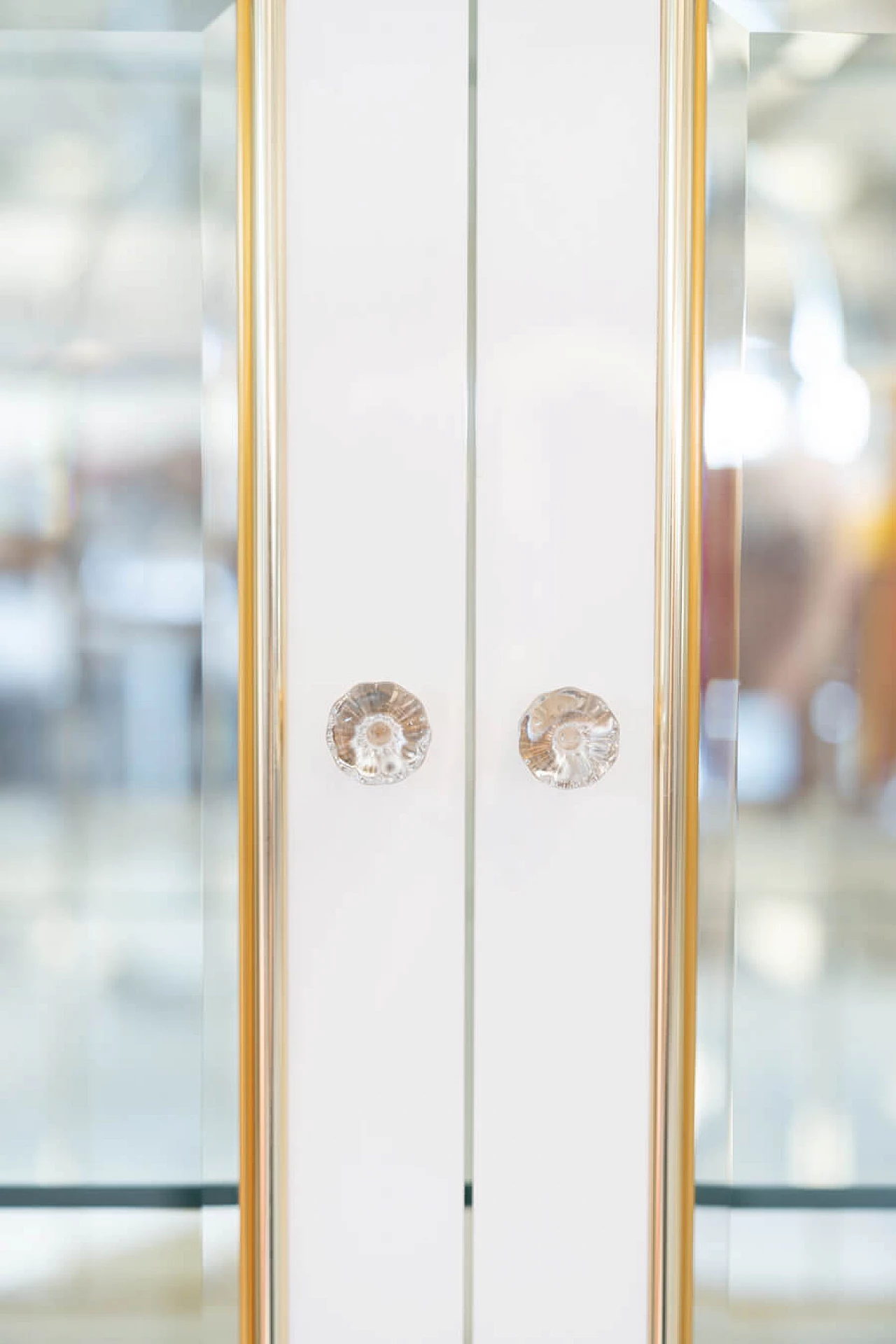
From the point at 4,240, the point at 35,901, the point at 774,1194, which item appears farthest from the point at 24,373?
the point at 774,1194

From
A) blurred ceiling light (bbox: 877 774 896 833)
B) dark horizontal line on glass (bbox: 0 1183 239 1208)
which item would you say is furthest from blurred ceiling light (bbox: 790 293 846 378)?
dark horizontal line on glass (bbox: 0 1183 239 1208)

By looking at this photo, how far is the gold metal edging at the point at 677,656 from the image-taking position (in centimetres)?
50

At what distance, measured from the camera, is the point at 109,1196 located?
52cm

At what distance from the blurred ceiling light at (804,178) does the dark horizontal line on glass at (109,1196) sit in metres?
0.60

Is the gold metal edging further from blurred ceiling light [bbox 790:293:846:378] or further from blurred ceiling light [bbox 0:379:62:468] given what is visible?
blurred ceiling light [bbox 0:379:62:468]

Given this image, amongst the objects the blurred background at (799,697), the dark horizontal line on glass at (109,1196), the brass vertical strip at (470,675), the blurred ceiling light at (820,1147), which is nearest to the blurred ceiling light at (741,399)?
the blurred background at (799,697)

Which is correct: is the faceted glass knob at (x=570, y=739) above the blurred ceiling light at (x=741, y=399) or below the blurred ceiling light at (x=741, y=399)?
below

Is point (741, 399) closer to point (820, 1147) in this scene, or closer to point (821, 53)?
point (821, 53)

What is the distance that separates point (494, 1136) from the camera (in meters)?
0.51

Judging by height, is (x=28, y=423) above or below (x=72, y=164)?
below

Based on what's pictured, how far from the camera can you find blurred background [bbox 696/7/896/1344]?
51 centimetres

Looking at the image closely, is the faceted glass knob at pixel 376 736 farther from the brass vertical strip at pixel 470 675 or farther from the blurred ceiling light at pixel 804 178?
the blurred ceiling light at pixel 804 178

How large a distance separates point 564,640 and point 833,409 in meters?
0.18

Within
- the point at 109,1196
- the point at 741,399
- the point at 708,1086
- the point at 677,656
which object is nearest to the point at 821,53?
the point at 741,399
